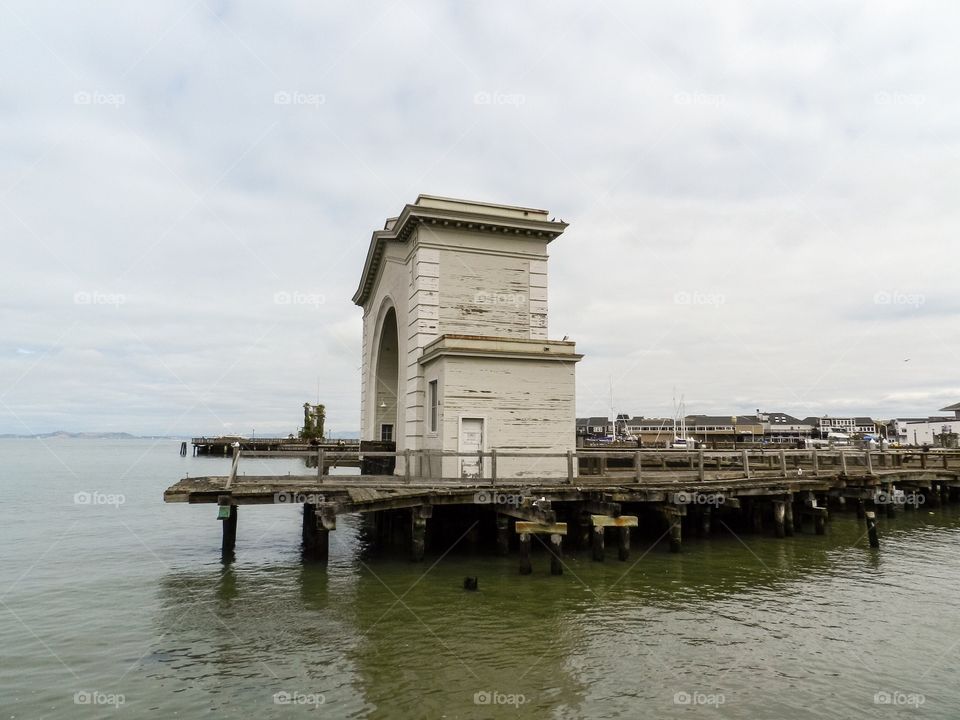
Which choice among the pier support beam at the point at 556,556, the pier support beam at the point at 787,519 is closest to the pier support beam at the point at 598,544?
the pier support beam at the point at 556,556

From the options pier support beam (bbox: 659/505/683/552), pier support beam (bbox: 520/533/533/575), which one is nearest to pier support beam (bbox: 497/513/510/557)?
pier support beam (bbox: 520/533/533/575)

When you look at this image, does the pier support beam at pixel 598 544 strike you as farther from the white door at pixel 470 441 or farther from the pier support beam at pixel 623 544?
the white door at pixel 470 441

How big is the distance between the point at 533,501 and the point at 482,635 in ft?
17.7

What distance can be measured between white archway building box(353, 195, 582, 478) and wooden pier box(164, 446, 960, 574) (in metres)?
0.90

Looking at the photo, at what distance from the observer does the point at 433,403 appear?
21.7 meters

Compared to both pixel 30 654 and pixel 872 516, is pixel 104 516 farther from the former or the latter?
pixel 872 516

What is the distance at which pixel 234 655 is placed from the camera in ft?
33.9

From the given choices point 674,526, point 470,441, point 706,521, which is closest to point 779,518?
point 706,521

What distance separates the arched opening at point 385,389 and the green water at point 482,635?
440 inches

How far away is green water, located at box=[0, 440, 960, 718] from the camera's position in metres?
8.74

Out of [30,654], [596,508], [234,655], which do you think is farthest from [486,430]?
[30,654]

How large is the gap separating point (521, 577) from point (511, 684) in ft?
20.9

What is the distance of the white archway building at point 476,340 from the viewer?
20.4 metres

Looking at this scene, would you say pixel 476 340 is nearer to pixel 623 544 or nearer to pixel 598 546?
pixel 598 546
